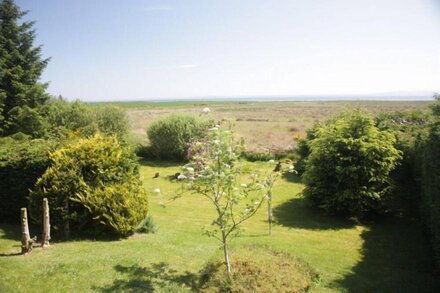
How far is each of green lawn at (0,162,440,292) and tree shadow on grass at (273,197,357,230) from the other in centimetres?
4

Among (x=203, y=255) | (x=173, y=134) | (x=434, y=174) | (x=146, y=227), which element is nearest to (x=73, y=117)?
(x=173, y=134)

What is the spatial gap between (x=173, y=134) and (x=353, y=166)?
17.8 meters

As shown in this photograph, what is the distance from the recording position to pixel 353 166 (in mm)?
13102

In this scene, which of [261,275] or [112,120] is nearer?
[261,275]

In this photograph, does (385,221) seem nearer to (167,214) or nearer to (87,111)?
(167,214)

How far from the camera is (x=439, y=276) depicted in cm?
832

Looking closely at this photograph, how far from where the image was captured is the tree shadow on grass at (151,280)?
698 cm

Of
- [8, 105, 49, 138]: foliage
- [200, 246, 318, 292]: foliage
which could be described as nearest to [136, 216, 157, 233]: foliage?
[200, 246, 318, 292]: foliage

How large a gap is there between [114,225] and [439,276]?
9.25 meters

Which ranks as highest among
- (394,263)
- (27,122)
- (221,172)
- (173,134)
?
(27,122)

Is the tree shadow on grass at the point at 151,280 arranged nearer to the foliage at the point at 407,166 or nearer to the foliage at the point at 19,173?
the foliage at the point at 19,173

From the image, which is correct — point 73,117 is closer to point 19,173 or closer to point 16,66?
point 16,66

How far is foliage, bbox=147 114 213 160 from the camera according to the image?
2789 centimetres

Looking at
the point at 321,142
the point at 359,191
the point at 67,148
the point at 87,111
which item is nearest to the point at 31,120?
the point at 87,111
